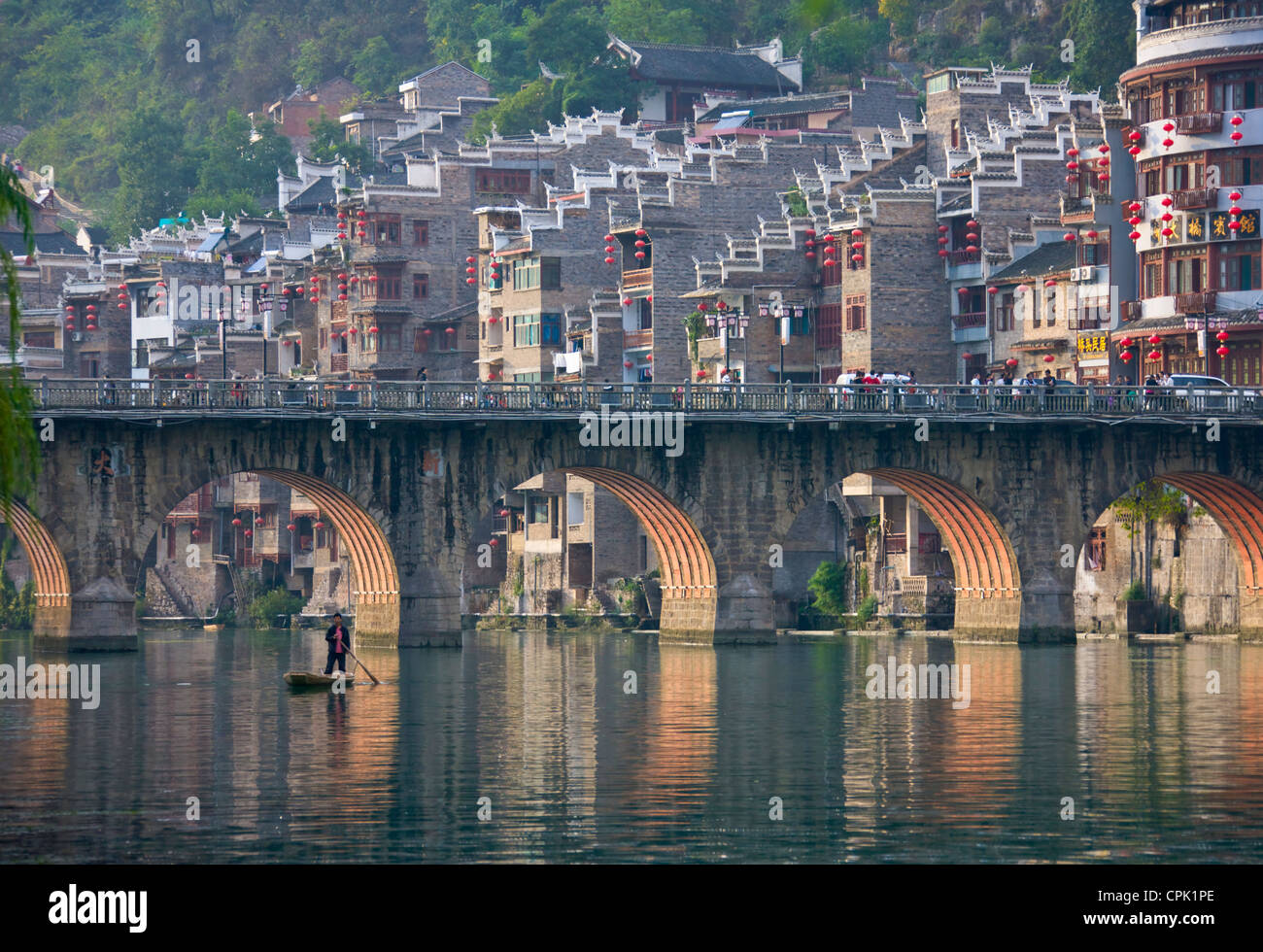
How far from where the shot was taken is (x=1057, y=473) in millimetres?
91188

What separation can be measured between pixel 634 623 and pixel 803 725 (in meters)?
62.3

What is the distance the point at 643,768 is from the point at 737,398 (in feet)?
147

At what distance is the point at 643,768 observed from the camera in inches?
1729

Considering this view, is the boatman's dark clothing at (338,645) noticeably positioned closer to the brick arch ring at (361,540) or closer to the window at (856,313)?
the brick arch ring at (361,540)

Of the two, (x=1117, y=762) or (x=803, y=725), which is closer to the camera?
(x=1117, y=762)

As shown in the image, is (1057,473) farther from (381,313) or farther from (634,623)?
(381,313)

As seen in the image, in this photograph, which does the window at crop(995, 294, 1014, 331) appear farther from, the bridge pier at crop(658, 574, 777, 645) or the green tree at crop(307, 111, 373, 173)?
the green tree at crop(307, 111, 373, 173)

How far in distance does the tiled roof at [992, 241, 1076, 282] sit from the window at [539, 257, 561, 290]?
25.3 m

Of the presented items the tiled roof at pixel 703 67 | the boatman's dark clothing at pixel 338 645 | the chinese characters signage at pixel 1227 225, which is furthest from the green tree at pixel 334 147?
the boatman's dark clothing at pixel 338 645

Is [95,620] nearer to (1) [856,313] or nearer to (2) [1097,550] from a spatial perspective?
(1) [856,313]

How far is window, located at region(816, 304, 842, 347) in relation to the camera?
11450 centimetres

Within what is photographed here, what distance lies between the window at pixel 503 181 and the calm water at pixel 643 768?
65.9 m

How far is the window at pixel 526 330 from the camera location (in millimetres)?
124812
